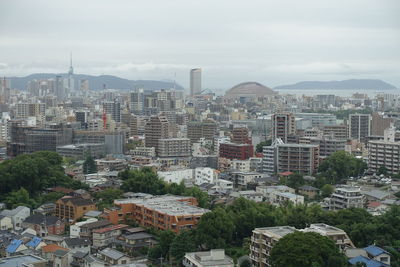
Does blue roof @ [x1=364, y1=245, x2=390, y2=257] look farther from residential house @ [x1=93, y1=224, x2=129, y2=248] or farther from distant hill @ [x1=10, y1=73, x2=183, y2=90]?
distant hill @ [x1=10, y1=73, x2=183, y2=90]

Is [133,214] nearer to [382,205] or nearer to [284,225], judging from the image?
[284,225]

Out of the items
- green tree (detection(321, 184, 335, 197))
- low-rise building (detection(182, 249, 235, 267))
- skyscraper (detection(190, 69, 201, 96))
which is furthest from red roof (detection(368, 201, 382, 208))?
skyscraper (detection(190, 69, 201, 96))

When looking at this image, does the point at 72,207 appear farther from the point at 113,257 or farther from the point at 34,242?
the point at 113,257

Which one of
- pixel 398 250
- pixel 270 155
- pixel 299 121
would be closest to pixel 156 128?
pixel 270 155

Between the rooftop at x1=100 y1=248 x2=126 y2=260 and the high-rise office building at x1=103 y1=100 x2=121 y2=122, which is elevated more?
the high-rise office building at x1=103 y1=100 x2=121 y2=122

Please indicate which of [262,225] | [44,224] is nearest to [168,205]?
[262,225]

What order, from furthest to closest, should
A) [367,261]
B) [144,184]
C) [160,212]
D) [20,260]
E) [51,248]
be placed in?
[144,184] < [160,212] < [51,248] < [20,260] < [367,261]
